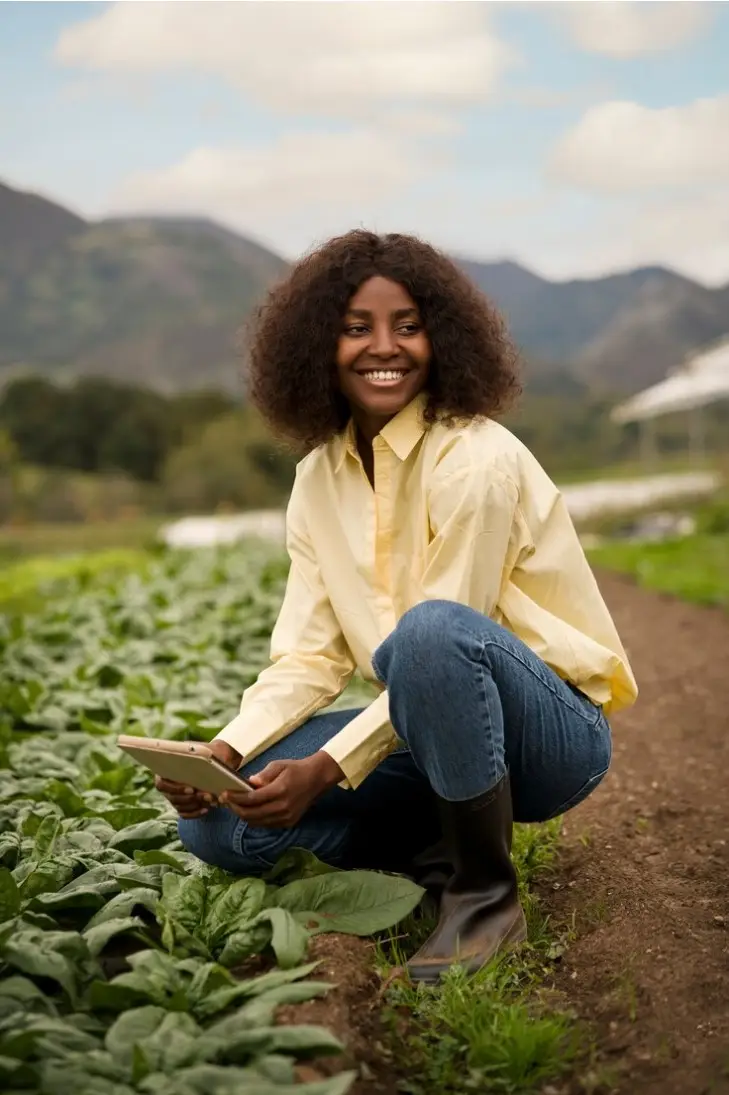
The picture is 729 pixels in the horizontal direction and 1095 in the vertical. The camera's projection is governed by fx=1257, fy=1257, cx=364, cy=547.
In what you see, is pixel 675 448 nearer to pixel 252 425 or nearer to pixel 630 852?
pixel 252 425

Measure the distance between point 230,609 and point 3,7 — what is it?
9.41 feet

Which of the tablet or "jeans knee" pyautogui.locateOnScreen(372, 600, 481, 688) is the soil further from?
"jeans knee" pyautogui.locateOnScreen(372, 600, 481, 688)

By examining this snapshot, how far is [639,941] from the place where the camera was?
2.31 metres

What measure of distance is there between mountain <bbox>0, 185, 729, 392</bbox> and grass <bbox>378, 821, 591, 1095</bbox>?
82.9ft

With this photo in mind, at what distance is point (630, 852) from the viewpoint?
2881mm

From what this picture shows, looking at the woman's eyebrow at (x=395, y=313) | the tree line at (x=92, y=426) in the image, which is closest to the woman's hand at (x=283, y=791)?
the woman's eyebrow at (x=395, y=313)

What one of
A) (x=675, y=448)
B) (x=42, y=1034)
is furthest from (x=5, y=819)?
(x=675, y=448)

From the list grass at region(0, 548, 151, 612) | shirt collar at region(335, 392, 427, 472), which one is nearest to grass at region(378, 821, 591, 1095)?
shirt collar at region(335, 392, 427, 472)

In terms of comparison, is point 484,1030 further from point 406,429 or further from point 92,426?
point 92,426

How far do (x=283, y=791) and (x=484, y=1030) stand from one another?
53 cm

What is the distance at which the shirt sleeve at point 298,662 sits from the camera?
246 cm

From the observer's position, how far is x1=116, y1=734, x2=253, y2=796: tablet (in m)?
2.16

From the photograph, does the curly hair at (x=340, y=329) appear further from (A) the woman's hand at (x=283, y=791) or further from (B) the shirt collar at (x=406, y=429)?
(A) the woman's hand at (x=283, y=791)

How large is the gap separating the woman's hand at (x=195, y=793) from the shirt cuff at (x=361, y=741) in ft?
0.72
